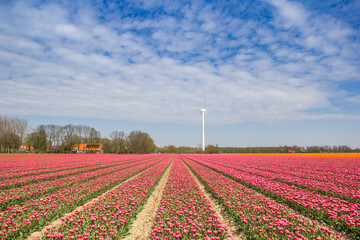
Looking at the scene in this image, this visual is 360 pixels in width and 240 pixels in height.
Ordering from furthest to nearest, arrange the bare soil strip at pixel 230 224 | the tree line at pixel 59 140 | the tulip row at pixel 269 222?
the tree line at pixel 59 140 → the bare soil strip at pixel 230 224 → the tulip row at pixel 269 222

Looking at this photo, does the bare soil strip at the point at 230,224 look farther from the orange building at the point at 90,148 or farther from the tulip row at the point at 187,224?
the orange building at the point at 90,148

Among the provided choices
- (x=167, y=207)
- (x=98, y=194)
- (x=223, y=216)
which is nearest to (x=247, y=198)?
(x=223, y=216)

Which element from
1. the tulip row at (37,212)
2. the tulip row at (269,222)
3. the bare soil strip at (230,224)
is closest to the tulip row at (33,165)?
the tulip row at (37,212)

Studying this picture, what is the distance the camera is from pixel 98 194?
12.1m

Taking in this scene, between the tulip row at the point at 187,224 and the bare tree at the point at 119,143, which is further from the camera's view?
the bare tree at the point at 119,143

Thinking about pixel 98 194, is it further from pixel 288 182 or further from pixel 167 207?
pixel 288 182

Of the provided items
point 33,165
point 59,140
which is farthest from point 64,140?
point 33,165

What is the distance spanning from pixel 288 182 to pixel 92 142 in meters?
121

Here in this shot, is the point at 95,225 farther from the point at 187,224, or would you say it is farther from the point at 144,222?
the point at 187,224

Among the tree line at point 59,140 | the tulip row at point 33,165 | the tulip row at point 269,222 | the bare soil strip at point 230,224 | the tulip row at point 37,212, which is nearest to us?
the tulip row at point 269,222

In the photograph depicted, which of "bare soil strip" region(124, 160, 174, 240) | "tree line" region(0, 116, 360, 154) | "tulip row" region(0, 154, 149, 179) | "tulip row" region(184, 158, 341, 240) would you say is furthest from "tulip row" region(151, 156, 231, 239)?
"tree line" region(0, 116, 360, 154)

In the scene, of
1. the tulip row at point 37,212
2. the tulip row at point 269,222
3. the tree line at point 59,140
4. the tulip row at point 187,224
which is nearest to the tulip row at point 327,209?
the tulip row at point 269,222

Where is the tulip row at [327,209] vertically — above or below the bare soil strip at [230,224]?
above

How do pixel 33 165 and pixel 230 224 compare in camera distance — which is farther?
pixel 33 165
